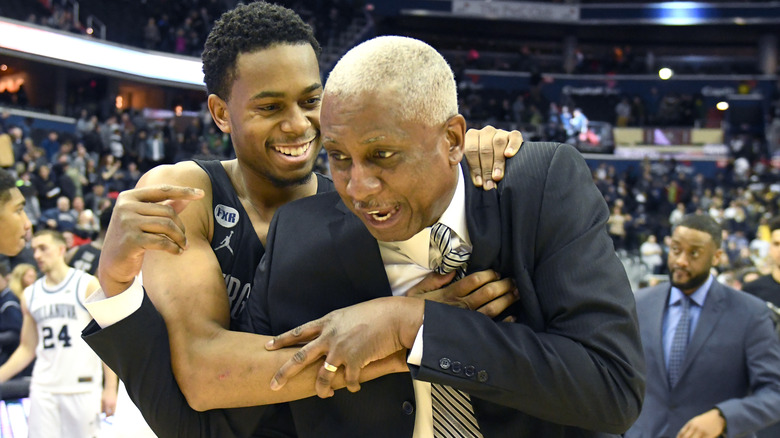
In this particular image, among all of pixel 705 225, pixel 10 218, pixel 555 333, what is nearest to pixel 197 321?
pixel 555 333

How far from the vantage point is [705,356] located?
459cm

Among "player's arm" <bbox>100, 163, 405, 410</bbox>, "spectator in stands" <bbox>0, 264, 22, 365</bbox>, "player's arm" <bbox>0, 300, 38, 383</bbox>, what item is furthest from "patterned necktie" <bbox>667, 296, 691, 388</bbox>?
"spectator in stands" <bbox>0, 264, 22, 365</bbox>

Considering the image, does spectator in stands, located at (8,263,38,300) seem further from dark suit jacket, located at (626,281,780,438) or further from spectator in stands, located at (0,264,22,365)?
dark suit jacket, located at (626,281,780,438)

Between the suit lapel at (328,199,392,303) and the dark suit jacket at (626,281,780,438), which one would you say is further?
the dark suit jacket at (626,281,780,438)

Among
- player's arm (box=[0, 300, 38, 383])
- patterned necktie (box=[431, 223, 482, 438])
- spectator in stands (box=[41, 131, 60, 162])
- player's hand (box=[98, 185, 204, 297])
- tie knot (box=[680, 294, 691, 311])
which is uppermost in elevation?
player's hand (box=[98, 185, 204, 297])

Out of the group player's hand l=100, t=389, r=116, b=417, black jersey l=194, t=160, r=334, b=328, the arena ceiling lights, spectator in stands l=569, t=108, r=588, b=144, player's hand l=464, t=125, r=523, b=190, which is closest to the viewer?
player's hand l=464, t=125, r=523, b=190

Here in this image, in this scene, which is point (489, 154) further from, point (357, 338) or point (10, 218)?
point (10, 218)

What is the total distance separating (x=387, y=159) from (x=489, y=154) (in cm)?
39

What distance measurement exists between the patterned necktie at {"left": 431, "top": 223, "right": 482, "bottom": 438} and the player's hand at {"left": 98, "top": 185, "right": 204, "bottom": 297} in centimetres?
63

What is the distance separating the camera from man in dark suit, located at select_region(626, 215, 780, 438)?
432 cm

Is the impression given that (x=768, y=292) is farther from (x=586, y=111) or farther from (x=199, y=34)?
(x=586, y=111)

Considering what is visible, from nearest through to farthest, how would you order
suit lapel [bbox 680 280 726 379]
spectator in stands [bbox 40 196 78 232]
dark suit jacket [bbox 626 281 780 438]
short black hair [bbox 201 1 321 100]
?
short black hair [bbox 201 1 321 100], dark suit jacket [bbox 626 281 780 438], suit lapel [bbox 680 280 726 379], spectator in stands [bbox 40 196 78 232]

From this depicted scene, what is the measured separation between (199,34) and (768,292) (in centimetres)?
1950

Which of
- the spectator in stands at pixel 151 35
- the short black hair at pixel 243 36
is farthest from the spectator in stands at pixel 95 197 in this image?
the short black hair at pixel 243 36
